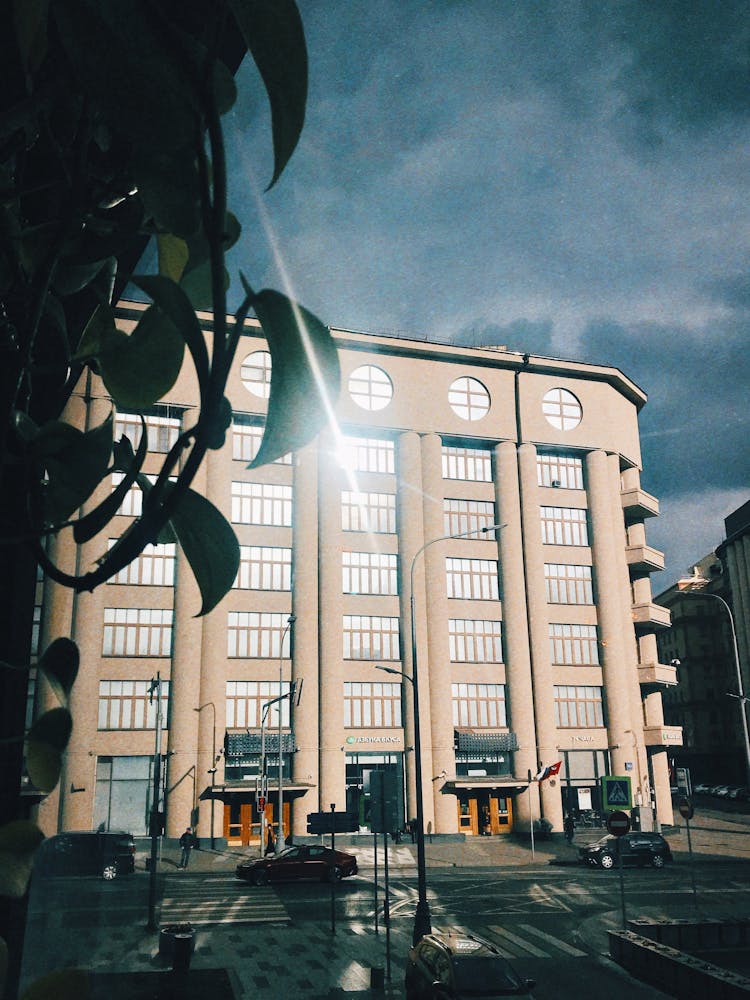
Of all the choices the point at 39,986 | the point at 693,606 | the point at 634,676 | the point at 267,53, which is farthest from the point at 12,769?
the point at 693,606

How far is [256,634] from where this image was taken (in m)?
51.6

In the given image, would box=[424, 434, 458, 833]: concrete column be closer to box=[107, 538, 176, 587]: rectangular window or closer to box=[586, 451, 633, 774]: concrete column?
box=[586, 451, 633, 774]: concrete column

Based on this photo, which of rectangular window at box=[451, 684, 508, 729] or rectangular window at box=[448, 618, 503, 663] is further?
rectangular window at box=[448, 618, 503, 663]

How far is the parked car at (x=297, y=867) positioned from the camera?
117 ft

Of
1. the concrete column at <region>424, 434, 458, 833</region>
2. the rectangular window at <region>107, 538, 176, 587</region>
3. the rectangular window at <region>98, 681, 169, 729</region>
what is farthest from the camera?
the concrete column at <region>424, 434, 458, 833</region>

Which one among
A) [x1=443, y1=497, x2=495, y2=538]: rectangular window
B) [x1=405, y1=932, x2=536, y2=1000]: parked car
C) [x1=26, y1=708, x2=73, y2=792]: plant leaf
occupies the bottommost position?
[x1=405, y1=932, x2=536, y2=1000]: parked car

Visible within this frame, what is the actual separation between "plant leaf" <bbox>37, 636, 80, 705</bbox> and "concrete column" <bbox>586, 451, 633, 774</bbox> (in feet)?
194

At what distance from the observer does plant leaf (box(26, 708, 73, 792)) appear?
1064 mm

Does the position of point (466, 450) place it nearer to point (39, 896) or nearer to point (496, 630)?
point (496, 630)

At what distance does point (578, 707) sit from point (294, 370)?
59.0 metres

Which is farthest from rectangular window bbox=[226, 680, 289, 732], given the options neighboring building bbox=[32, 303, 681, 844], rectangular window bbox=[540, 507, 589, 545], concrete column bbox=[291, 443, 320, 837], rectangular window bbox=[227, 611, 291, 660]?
rectangular window bbox=[540, 507, 589, 545]

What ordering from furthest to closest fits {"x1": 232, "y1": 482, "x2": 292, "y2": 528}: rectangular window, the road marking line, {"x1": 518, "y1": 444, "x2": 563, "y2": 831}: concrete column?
{"x1": 518, "y1": 444, "x2": 563, "y2": 831}: concrete column → {"x1": 232, "y1": 482, "x2": 292, "y2": 528}: rectangular window → the road marking line

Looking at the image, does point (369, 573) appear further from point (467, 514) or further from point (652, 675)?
point (652, 675)

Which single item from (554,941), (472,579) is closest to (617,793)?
(554,941)
